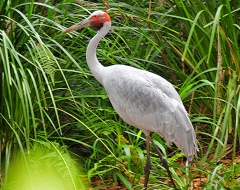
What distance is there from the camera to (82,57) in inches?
210

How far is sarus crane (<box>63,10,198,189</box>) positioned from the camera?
14.4ft

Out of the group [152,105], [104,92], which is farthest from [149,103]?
[104,92]

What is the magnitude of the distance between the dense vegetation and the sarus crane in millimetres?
189

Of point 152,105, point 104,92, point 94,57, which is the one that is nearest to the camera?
point 152,105

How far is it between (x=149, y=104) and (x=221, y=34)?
889mm

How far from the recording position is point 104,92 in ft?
16.6

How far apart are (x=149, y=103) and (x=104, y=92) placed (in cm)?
67

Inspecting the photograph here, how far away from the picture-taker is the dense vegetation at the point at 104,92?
4379 millimetres

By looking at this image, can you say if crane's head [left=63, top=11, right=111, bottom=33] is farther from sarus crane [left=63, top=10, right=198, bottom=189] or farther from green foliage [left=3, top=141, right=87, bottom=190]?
green foliage [left=3, top=141, right=87, bottom=190]

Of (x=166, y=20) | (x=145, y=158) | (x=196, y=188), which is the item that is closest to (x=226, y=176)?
(x=196, y=188)

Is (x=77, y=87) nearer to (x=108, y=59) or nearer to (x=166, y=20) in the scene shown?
(x=108, y=59)

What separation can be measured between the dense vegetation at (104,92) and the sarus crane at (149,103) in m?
0.19

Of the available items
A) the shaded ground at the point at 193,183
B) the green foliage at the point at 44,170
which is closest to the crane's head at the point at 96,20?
the green foliage at the point at 44,170

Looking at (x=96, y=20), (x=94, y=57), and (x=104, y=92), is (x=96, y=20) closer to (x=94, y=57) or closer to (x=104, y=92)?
(x=94, y=57)
